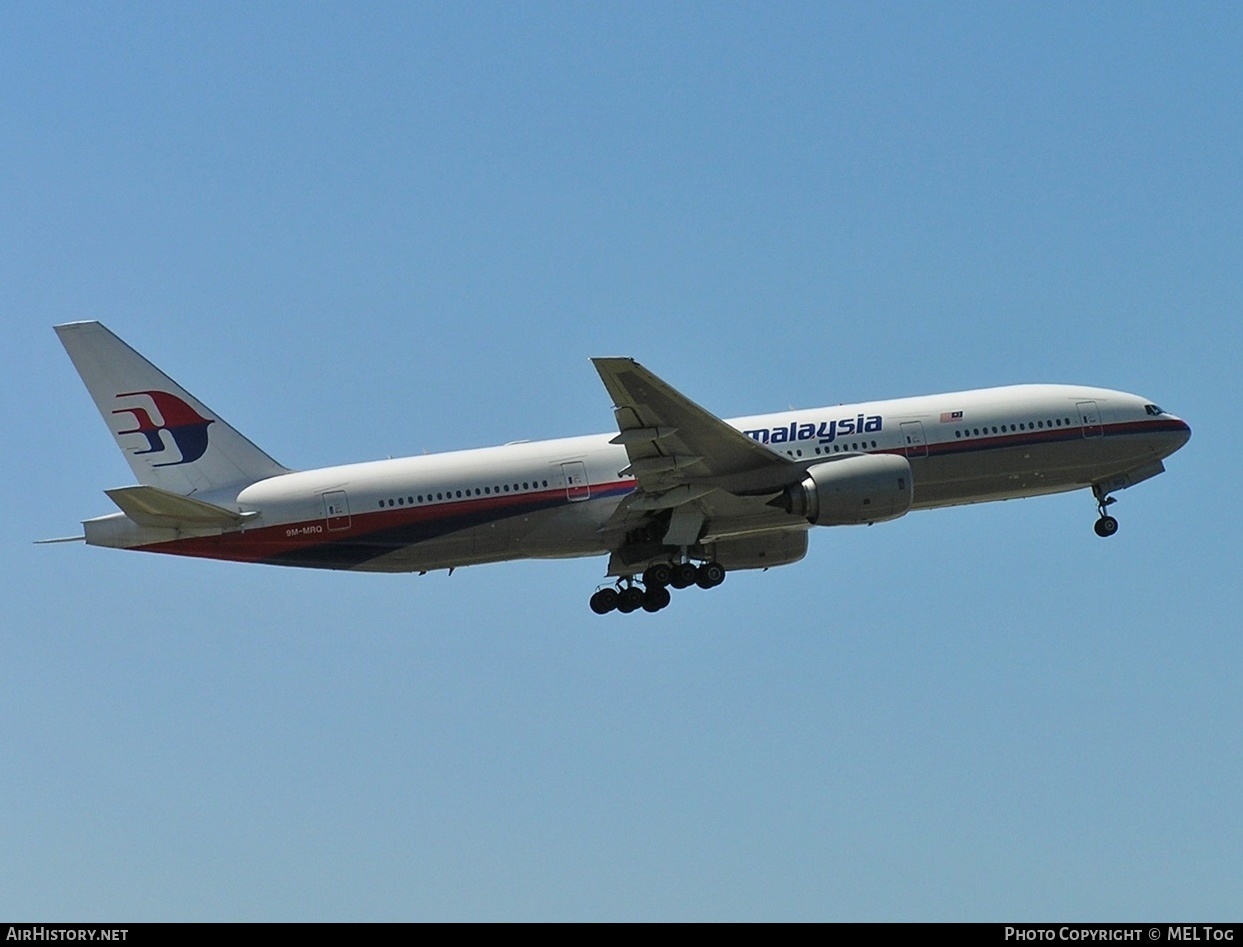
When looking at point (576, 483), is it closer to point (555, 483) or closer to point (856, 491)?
point (555, 483)

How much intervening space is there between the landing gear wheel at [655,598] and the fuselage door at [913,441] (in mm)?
7915

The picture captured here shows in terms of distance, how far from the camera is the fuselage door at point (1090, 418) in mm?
50625

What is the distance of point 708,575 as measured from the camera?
49.5 meters

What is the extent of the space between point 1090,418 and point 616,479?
46.4 feet

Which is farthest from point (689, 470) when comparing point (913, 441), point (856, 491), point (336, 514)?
point (336, 514)

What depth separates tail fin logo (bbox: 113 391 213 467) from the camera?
48.6 meters

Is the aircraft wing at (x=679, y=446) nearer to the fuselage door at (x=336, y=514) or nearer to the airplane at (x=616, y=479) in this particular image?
the airplane at (x=616, y=479)

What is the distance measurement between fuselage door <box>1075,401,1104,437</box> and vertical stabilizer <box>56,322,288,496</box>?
23.0 meters

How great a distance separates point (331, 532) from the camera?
4675 centimetres

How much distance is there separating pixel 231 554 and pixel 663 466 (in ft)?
38.8

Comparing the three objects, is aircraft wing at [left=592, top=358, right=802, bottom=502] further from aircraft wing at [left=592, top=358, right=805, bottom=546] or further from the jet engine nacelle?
the jet engine nacelle
